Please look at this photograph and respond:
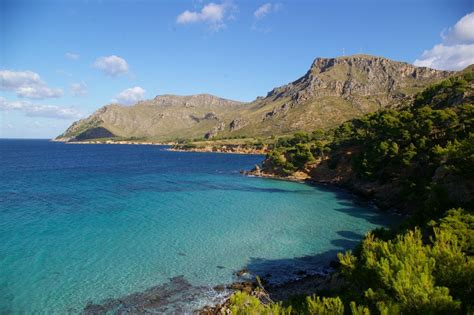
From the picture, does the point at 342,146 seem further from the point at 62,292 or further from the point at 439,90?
the point at 62,292

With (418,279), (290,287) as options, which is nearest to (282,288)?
(290,287)

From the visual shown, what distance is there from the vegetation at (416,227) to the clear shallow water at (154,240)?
23.8ft

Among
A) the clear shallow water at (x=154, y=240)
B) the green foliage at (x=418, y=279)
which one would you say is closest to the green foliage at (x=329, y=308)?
the green foliage at (x=418, y=279)

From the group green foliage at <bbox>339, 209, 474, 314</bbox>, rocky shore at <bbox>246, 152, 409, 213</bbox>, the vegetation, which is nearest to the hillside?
rocky shore at <bbox>246, 152, 409, 213</bbox>

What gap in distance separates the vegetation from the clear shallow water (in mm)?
7241

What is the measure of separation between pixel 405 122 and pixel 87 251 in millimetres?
63066

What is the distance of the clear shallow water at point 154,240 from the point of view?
26.7m

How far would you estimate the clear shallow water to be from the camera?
26.7 meters

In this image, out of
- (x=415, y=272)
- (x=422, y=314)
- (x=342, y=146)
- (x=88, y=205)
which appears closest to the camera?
(x=422, y=314)

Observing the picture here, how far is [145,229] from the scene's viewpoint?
43.7m

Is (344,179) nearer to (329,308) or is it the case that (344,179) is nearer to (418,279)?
(418,279)

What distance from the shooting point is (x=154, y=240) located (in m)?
39.3

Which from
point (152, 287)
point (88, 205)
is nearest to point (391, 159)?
point (152, 287)

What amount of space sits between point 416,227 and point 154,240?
93.8 feet
